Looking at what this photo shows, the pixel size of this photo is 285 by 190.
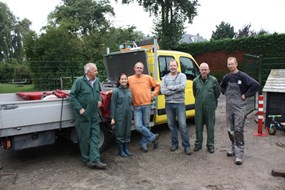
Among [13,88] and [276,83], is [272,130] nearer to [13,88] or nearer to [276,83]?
[276,83]

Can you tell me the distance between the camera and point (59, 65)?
10.4 m

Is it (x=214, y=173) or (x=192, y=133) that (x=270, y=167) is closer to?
(x=214, y=173)

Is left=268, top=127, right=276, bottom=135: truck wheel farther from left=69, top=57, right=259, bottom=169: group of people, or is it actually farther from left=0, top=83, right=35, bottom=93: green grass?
left=0, top=83, right=35, bottom=93: green grass

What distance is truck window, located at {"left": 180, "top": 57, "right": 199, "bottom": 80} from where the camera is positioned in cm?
676

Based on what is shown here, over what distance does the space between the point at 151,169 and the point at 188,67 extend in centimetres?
317

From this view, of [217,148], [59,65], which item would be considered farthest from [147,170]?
[59,65]

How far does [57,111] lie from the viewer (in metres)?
4.45

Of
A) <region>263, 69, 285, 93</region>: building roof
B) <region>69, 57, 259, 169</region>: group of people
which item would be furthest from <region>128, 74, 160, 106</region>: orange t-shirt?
<region>263, 69, 285, 93</region>: building roof

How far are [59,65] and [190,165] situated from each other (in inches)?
288

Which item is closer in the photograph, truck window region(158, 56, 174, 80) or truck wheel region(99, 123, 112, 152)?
truck wheel region(99, 123, 112, 152)

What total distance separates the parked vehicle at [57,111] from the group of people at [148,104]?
0.92 ft

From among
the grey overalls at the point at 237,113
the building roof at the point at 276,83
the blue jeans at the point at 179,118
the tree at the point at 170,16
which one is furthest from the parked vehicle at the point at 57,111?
the tree at the point at 170,16

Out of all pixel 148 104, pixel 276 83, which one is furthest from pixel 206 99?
pixel 276 83

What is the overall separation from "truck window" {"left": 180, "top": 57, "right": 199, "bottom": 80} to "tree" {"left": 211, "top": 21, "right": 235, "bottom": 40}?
98.7ft
